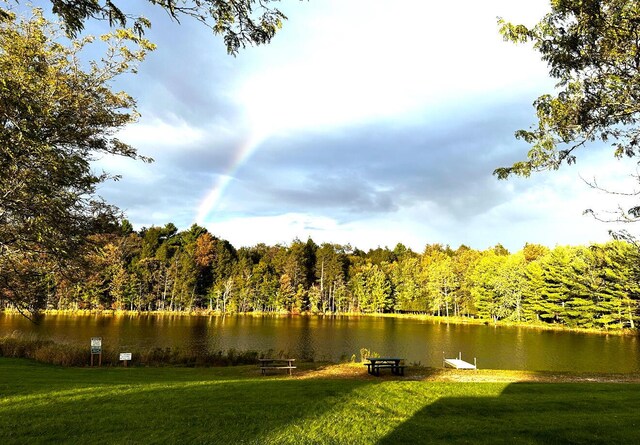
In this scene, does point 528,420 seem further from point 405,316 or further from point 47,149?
point 405,316

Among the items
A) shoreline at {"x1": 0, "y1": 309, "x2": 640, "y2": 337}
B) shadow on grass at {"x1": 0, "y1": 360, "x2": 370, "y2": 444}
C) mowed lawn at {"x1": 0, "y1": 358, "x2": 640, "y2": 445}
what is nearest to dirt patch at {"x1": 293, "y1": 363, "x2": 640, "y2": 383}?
mowed lawn at {"x1": 0, "y1": 358, "x2": 640, "y2": 445}

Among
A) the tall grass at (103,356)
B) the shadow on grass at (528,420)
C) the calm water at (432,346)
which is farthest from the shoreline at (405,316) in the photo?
the shadow on grass at (528,420)

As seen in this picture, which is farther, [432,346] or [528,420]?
[432,346]

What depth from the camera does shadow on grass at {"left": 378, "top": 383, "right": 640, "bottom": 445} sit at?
784 cm

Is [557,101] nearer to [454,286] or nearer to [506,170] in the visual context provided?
[506,170]

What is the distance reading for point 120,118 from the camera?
51.6ft

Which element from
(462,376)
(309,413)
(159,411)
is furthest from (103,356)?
(462,376)

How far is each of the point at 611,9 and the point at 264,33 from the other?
570 cm

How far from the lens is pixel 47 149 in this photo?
392 inches

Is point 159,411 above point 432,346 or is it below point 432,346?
above

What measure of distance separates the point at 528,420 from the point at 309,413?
4882 mm

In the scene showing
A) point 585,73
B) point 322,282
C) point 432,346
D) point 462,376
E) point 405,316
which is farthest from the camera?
point 322,282

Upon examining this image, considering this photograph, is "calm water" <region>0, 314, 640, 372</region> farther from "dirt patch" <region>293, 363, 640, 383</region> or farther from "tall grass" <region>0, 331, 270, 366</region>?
"dirt patch" <region>293, 363, 640, 383</region>

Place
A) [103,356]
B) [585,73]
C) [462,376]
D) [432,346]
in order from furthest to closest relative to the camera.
A: [432,346]
[103,356]
[462,376]
[585,73]
